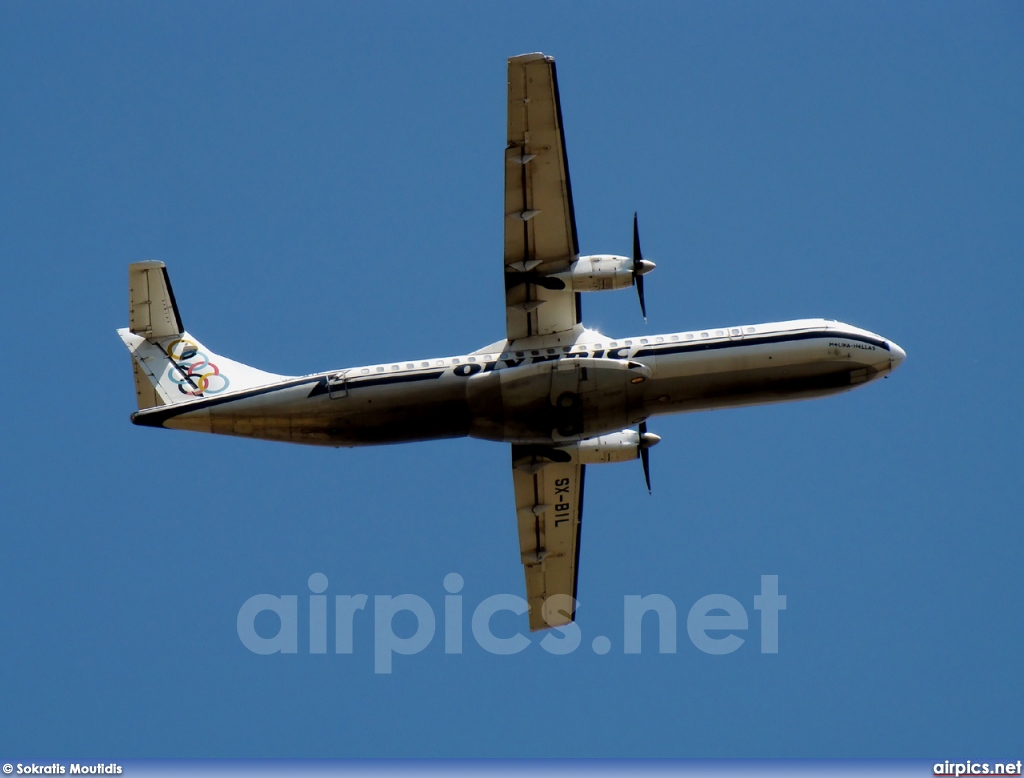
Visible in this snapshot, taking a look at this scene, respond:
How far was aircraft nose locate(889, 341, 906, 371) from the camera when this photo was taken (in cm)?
3278

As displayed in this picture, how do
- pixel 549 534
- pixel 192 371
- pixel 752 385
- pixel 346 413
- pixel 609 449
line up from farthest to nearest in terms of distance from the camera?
pixel 549 534 < pixel 609 449 < pixel 192 371 < pixel 752 385 < pixel 346 413

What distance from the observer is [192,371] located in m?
32.6

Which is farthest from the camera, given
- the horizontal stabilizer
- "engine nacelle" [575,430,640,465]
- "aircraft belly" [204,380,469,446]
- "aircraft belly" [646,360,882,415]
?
"engine nacelle" [575,430,640,465]

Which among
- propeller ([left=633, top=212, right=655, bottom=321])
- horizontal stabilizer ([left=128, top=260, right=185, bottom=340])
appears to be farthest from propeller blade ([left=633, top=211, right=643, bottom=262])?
horizontal stabilizer ([left=128, top=260, right=185, bottom=340])

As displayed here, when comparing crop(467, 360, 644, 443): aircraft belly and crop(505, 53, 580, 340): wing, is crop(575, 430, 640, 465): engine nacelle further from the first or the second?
crop(505, 53, 580, 340): wing

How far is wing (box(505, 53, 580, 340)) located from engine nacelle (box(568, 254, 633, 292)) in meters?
0.31

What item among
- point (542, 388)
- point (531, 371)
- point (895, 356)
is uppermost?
point (895, 356)

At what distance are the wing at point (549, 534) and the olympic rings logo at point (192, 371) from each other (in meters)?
7.38

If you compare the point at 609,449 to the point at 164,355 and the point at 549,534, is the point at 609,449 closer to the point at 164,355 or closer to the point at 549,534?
the point at 549,534

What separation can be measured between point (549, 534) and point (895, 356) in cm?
973

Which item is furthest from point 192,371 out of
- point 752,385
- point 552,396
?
point 752,385

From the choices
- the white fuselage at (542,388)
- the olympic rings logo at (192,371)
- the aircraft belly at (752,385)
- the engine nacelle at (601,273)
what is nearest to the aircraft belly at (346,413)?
the white fuselage at (542,388)

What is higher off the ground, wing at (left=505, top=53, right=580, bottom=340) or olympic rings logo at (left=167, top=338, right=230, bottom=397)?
wing at (left=505, top=53, right=580, bottom=340)

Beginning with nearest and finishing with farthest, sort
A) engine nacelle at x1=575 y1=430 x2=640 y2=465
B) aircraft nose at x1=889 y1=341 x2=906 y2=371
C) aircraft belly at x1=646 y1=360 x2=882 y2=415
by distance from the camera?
1. aircraft belly at x1=646 y1=360 x2=882 y2=415
2. aircraft nose at x1=889 y1=341 x2=906 y2=371
3. engine nacelle at x1=575 y1=430 x2=640 y2=465
